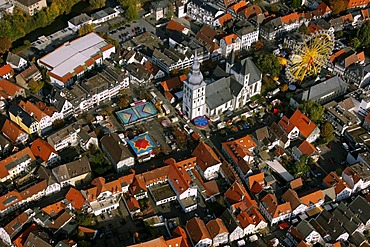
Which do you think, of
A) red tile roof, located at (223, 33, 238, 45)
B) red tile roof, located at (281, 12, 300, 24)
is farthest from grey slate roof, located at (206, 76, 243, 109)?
red tile roof, located at (281, 12, 300, 24)

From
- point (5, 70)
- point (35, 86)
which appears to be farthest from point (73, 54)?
point (5, 70)

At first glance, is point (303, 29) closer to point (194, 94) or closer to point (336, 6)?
point (336, 6)

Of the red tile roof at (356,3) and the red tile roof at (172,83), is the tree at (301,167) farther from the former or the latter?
the red tile roof at (356,3)

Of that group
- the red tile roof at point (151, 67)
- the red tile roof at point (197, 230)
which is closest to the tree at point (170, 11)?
the red tile roof at point (151, 67)

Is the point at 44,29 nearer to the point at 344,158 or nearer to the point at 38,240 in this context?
the point at 38,240

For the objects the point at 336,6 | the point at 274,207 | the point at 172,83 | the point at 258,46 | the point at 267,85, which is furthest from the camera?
the point at 336,6

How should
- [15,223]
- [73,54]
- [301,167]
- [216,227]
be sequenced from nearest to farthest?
[216,227] < [15,223] < [301,167] < [73,54]
